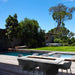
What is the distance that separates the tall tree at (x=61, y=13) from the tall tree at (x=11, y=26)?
555 inches

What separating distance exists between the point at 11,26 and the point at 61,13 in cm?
1520

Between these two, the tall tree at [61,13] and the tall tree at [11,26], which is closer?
the tall tree at [11,26]

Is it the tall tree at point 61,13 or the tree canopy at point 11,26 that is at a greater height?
the tall tree at point 61,13

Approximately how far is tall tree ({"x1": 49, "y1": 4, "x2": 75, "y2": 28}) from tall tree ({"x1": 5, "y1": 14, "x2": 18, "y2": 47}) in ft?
46.2

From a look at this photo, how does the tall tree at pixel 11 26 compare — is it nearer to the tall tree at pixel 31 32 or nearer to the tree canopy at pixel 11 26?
the tree canopy at pixel 11 26

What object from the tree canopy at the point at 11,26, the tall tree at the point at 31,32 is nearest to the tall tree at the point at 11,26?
the tree canopy at the point at 11,26

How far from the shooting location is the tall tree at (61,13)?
2633 centimetres

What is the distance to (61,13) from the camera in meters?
26.1

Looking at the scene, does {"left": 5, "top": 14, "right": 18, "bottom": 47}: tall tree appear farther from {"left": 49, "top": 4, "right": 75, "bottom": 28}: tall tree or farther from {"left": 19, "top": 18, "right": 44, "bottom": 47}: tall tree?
{"left": 49, "top": 4, "right": 75, "bottom": 28}: tall tree

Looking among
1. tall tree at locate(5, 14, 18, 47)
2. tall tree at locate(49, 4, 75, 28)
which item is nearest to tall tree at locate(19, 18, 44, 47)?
tall tree at locate(5, 14, 18, 47)

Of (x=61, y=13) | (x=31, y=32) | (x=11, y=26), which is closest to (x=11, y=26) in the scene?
(x=11, y=26)

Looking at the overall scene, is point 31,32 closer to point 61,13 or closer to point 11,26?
point 11,26

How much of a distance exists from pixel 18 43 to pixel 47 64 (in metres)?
15.1

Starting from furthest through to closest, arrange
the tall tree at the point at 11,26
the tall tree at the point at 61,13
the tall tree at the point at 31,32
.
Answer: the tall tree at the point at 61,13 < the tall tree at the point at 31,32 < the tall tree at the point at 11,26
